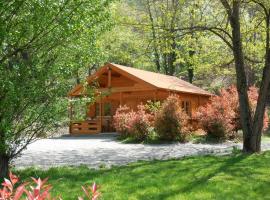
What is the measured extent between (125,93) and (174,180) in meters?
20.4

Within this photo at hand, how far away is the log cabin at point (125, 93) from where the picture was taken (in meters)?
26.1

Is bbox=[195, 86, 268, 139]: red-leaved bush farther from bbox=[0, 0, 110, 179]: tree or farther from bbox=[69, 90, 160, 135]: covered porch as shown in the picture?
bbox=[0, 0, 110, 179]: tree

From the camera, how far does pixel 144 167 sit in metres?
10.8

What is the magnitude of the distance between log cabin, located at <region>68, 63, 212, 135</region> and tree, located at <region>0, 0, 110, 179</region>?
630 inches

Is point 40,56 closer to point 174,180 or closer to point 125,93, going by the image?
point 174,180

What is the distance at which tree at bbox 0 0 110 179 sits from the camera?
24.9 feet

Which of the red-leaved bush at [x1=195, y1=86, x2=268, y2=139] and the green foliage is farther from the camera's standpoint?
the red-leaved bush at [x1=195, y1=86, x2=268, y2=139]

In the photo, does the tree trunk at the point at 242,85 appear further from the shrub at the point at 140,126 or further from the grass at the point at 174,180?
the shrub at the point at 140,126

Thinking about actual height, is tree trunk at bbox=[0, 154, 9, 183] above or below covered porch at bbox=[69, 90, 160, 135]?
below

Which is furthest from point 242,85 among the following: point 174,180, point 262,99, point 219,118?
point 219,118

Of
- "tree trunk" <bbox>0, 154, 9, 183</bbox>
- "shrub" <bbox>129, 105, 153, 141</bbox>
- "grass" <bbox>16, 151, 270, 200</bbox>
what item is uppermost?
"shrub" <bbox>129, 105, 153, 141</bbox>

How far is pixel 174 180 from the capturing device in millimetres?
8727

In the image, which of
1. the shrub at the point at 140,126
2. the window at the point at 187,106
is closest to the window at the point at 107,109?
the window at the point at 187,106

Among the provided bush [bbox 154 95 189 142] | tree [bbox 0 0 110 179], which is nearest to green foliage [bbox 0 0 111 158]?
tree [bbox 0 0 110 179]
